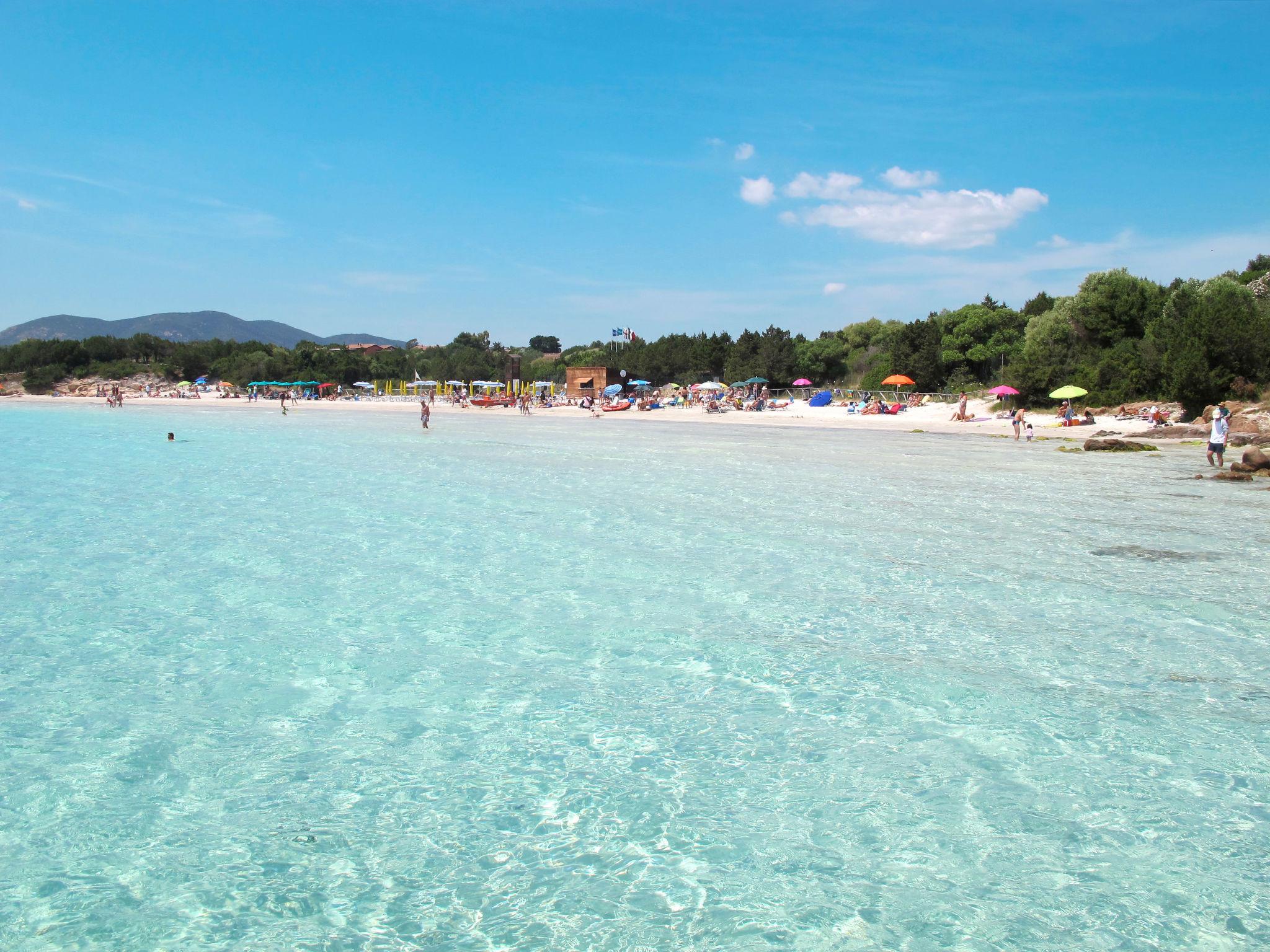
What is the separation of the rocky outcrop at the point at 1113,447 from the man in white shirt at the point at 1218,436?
4.85 m

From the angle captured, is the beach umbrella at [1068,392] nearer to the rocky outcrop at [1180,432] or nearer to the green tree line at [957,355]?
the green tree line at [957,355]

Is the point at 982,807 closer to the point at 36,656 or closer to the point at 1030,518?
the point at 36,656

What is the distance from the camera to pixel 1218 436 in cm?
1788

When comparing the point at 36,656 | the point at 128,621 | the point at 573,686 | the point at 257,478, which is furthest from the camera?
the point at 257,478

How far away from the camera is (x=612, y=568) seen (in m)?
9.24

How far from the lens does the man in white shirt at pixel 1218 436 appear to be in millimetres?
17703

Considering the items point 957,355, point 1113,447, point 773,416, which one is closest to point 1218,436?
point 1113,447

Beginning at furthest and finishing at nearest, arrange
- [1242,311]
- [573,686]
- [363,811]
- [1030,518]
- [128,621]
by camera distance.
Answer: [1242,311] < [1030,518] < [128,621] < [573,686] < [363,811]

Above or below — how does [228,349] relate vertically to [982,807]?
above

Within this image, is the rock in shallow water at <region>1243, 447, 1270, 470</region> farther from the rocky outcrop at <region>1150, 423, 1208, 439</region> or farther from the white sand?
the white sand

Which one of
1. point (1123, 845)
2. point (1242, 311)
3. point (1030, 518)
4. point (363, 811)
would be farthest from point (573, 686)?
point (1242, 311)

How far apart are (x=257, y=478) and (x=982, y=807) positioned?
16755 millimetres

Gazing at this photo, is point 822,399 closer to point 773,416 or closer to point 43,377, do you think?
point 773,416

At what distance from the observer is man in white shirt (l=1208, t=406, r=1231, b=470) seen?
1770 centimetres
